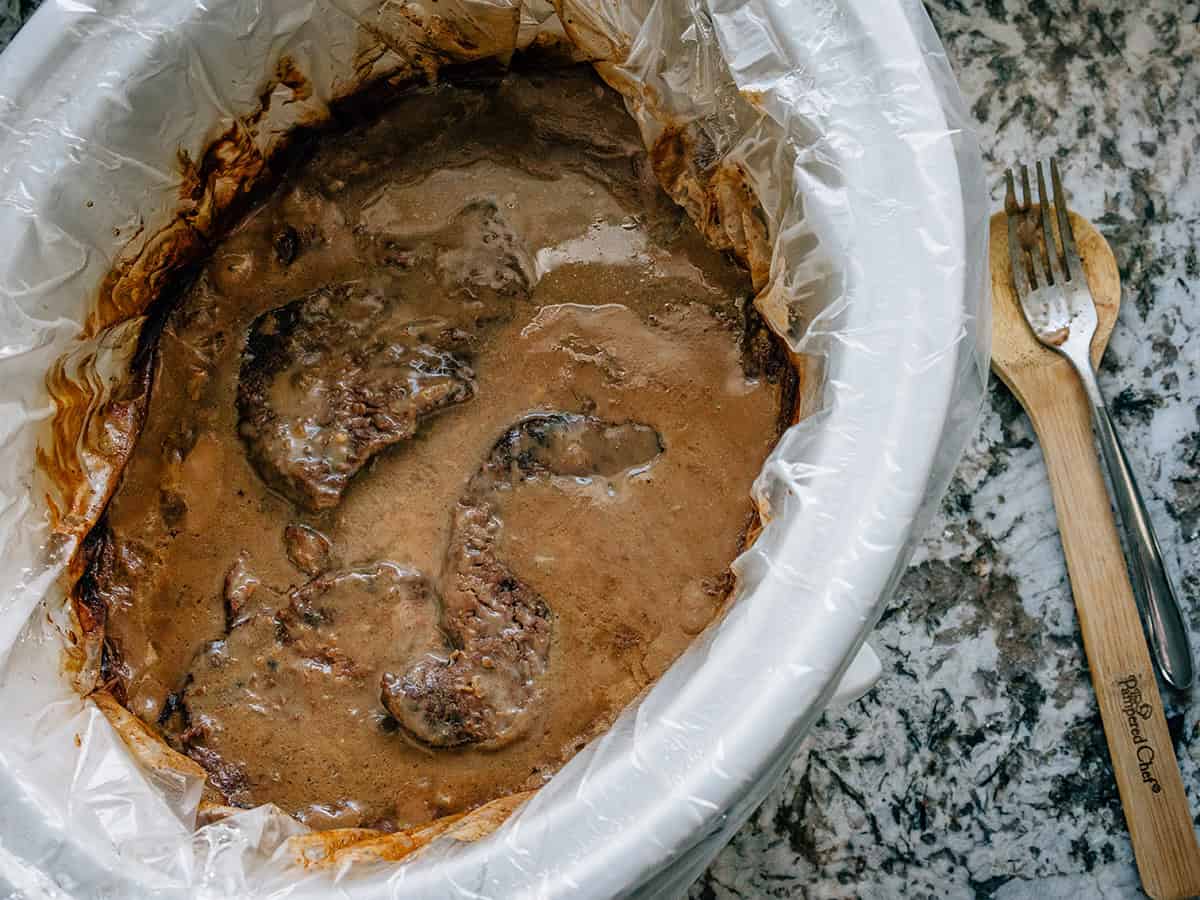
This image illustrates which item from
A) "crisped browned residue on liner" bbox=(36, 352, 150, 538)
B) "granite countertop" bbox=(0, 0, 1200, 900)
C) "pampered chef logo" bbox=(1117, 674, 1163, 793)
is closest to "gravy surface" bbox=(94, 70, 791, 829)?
"crisped browned residue on liner" bbox=(36, 352, 150, 538)

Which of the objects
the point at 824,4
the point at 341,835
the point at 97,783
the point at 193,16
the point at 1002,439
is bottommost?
the point at 1002,439

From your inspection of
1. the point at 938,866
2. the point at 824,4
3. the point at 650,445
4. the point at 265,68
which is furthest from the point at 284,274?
the point at 938,866

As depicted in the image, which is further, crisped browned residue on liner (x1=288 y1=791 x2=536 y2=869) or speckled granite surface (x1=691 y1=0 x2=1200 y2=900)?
speckled granite surface (x1=691 y1=0 x2=1200 y2=900)

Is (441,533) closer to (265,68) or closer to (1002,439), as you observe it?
(265,68)

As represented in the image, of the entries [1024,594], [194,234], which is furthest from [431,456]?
[1024,594]

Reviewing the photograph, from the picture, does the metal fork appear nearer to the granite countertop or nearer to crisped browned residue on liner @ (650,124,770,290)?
the granite countertop

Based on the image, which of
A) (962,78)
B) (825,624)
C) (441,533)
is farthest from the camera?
(962,78)

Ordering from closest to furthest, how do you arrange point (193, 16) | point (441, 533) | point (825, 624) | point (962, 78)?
point (825, 624) → point (193, 16) → point (441, 533) → point (962, 78)
